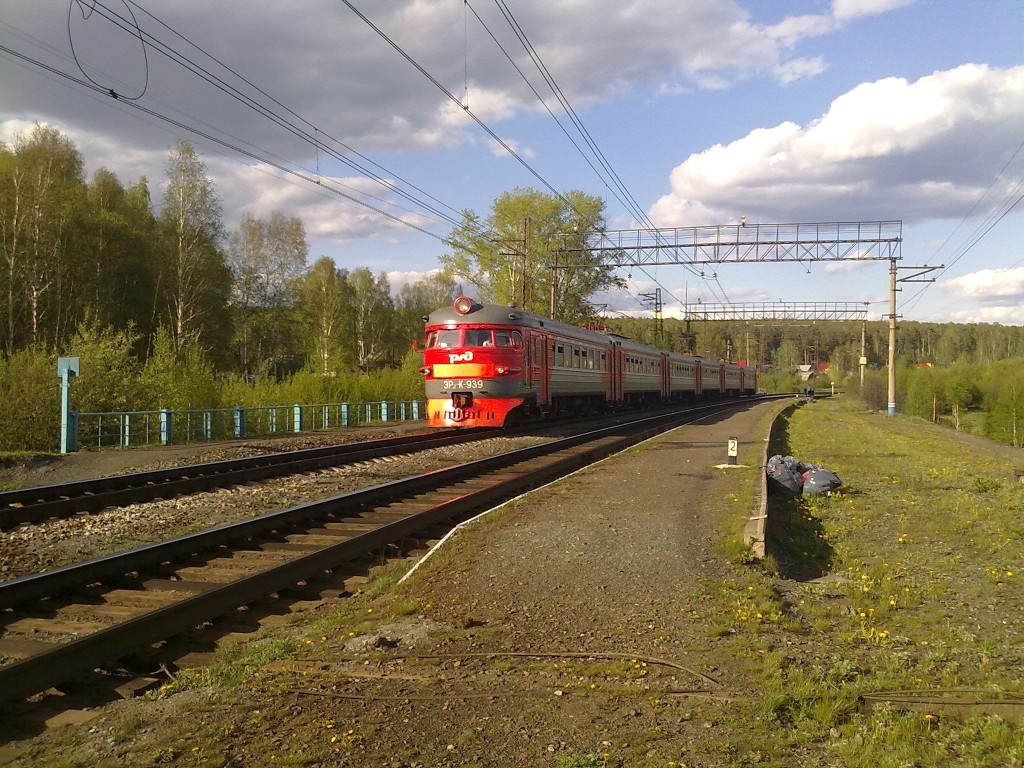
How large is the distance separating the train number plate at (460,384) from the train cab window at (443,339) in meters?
0.98

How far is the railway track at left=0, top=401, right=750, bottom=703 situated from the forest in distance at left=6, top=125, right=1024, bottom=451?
12.6m

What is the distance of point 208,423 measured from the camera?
848 inches

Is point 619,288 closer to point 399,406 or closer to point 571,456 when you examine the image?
point 399,406

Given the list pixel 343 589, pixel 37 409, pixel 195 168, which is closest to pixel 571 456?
pixel 343 589

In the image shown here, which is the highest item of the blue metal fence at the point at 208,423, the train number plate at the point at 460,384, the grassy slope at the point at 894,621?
the train number plate at the point at 460,384

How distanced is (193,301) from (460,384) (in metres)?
27.8

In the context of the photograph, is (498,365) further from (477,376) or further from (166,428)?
(166,428)

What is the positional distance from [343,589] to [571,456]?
9.79 meters

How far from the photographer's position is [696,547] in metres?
7.69

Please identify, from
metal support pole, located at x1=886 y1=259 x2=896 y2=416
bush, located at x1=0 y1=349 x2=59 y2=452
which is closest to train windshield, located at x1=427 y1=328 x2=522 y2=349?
bush, located at x1=0 y1=349 x2=59 y2=452

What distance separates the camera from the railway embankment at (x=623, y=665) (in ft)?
11.6

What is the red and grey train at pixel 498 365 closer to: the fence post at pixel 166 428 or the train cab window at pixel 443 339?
the train cab window at pixel 443 339

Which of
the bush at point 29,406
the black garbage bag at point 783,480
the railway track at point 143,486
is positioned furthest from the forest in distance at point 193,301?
the black garbage bag at point 783,480

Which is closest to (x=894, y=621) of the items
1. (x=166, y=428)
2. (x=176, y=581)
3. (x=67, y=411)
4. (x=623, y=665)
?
(x=623, y=665)
